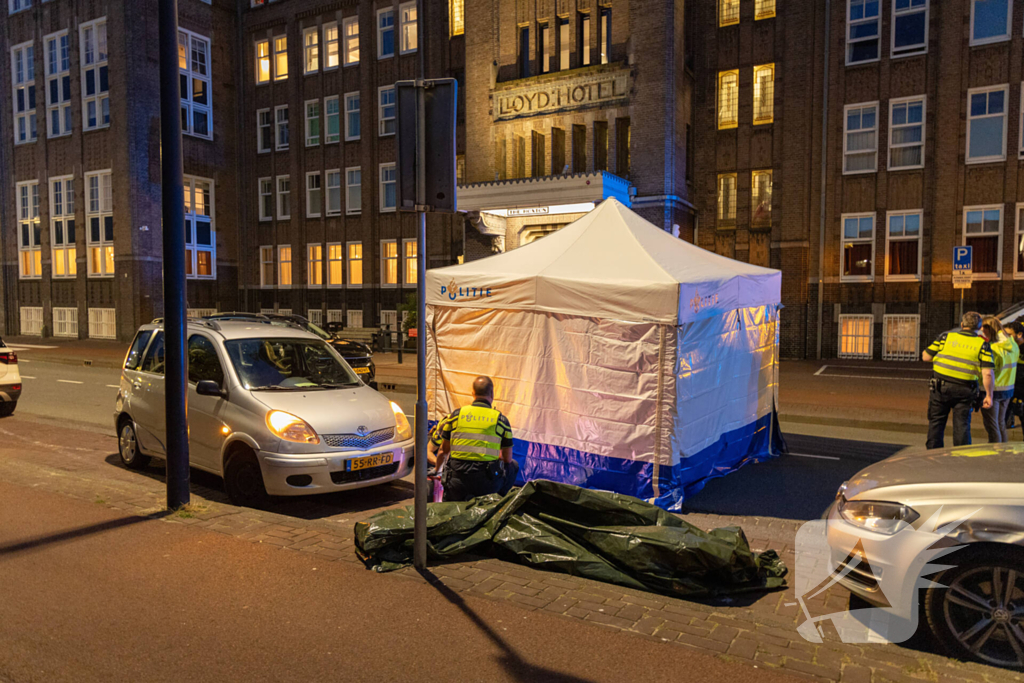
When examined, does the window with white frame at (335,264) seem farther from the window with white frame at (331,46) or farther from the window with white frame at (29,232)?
the window with white frame at (29,232)

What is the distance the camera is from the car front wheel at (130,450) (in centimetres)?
866

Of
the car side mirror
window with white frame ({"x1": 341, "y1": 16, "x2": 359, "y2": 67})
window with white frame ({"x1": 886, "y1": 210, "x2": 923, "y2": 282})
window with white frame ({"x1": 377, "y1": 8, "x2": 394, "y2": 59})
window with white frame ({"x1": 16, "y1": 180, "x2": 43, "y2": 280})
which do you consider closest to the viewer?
the car side mirror

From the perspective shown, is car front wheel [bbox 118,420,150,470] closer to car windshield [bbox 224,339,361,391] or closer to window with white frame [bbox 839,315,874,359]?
car windshield [bbox 224,339,361,391]

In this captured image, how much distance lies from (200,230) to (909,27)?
30870 millimetres

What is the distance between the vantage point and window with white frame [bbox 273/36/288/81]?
35812 millimetres

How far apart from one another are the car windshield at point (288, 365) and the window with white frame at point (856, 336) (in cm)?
2085

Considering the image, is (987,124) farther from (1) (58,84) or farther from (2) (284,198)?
(1) (58,84)

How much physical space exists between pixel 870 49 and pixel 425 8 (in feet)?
56.8

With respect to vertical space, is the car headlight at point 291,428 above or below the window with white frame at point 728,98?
below

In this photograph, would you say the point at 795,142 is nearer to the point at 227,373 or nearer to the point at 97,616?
the point at 227,373

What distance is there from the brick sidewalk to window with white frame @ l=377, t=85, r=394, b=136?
26745 millimetres

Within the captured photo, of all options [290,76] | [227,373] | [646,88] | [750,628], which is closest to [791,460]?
[750,628]

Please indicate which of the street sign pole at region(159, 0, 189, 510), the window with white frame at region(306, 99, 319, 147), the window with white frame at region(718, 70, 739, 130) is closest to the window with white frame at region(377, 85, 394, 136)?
the window with white frame at region(306, 99, 319, 147)

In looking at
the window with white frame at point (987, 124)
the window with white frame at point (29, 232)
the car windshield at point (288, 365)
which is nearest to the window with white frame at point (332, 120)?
the window with white frame at point (29, 232)
